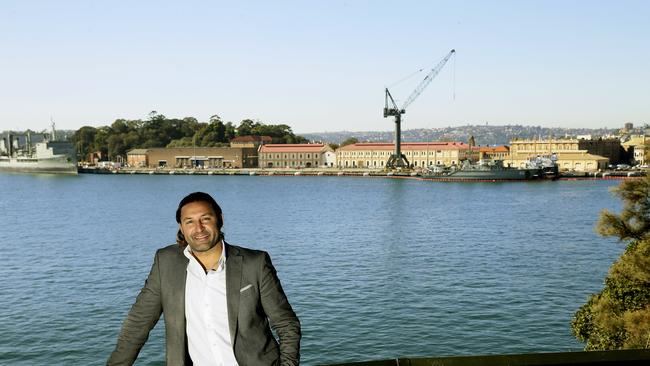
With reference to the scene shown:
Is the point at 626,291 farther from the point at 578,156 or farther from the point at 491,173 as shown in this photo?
the point at 578,156

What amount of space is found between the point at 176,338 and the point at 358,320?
14.1 m

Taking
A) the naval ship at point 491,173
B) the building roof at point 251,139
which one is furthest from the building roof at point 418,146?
the naval ship at point 491,173

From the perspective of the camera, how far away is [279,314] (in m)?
2.05

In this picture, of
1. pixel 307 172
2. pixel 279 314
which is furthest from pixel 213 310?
pixel 307 172

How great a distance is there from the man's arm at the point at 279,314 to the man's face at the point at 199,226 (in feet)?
0.60

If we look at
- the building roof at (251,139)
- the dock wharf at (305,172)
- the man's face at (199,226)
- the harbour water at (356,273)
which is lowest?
the dock wharf at (305,172)

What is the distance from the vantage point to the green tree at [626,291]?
9195mm

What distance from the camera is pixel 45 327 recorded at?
15211mm

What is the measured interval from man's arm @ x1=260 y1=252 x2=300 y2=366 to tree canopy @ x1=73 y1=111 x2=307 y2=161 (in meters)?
124

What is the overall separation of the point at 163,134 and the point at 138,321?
13735cm

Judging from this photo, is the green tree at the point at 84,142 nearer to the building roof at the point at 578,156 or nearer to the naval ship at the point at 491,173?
the naval ship at the point at 491,173

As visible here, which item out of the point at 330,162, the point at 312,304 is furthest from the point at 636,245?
the point at 330,162

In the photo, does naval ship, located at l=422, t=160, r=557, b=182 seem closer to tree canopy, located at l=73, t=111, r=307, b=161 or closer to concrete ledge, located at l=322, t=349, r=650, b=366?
tree canopy, located at l=73, t=111, r=307, b=161

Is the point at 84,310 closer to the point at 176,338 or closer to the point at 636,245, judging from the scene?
the point at 636,245
